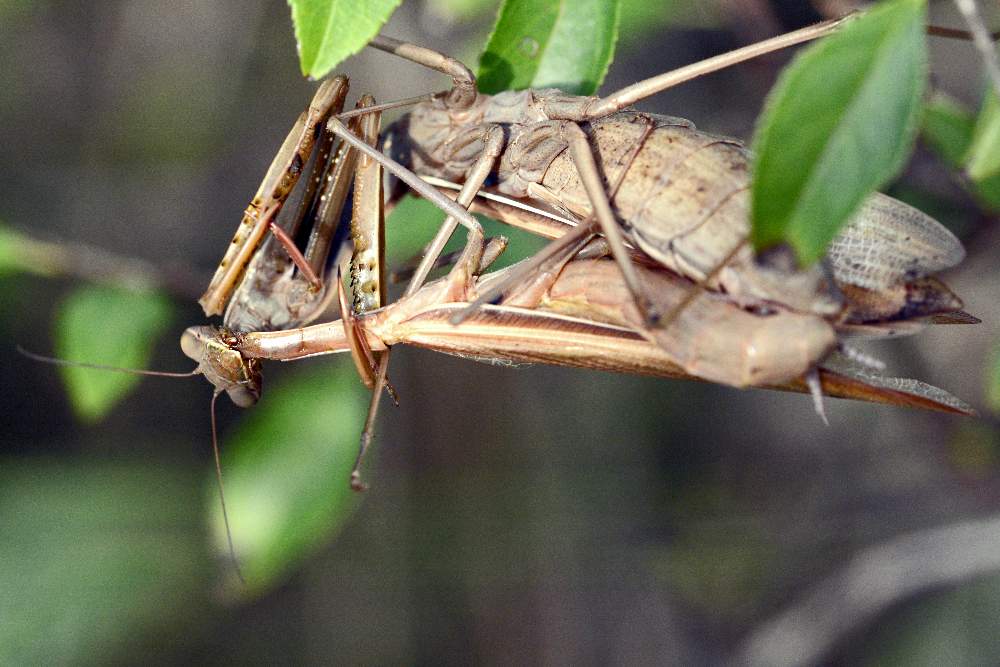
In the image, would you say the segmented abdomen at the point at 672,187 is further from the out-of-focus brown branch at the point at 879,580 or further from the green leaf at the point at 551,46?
the out-of-focus brown branch at the point at 879,580

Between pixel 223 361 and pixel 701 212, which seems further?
pixel 223 361

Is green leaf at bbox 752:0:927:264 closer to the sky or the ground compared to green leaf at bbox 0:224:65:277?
closer to the sky

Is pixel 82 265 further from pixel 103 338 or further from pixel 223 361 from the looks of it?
pixel 223 361

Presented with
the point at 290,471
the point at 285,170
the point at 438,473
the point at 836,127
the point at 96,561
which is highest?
the point at 836,127

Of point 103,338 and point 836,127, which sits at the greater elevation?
point 836,127

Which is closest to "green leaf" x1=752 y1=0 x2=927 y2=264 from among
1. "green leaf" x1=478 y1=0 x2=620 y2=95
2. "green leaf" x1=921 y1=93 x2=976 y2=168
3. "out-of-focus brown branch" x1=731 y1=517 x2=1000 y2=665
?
"green leaf" x1=478 y1=0 x2=620 y2=95

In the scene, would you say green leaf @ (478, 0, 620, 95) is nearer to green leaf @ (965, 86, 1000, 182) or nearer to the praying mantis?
the praying mantis

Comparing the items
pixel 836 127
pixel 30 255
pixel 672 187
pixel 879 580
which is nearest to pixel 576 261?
pixel 672 187
